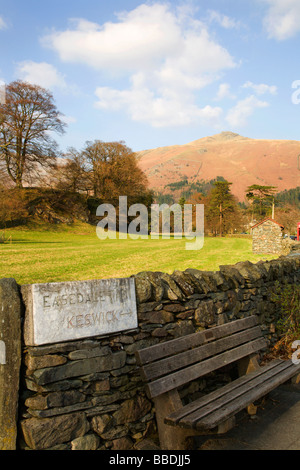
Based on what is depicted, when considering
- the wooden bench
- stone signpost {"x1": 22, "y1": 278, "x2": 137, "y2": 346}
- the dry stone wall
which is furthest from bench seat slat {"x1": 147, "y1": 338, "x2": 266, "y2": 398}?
stone signpost {"x1": 22, "y1": 278, "x2": 137, "y2": 346}

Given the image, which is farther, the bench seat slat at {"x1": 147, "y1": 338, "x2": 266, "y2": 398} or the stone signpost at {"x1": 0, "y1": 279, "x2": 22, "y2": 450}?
the bench seat slat at {"x1": 147, "y1": 338, "x2": 266, "y2": 398}

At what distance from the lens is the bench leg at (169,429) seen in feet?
10.7

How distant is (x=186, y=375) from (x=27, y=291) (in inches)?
68.0

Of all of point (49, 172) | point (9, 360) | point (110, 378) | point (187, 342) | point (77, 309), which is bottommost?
point (110, 378)

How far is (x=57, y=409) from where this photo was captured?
2.98 m

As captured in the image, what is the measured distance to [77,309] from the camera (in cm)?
327

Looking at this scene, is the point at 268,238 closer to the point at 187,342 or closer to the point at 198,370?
the point at 187,342

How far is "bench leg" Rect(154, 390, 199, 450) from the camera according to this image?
3.28 m

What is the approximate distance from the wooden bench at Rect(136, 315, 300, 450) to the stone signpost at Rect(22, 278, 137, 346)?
1.41ft

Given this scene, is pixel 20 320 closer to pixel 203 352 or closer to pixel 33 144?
pixel 203 352

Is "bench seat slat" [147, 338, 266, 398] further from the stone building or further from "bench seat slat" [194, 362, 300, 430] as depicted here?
the stone building

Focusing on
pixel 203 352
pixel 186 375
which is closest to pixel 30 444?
pixel 186 375

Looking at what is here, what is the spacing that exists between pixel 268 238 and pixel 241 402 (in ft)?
73.7

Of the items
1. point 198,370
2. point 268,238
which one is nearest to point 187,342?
point 198,370
